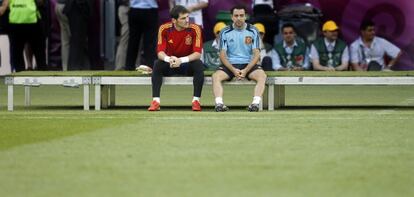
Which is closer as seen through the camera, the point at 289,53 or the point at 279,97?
the point at 279,97

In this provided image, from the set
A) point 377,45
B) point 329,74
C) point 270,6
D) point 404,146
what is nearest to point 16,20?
point 270,6

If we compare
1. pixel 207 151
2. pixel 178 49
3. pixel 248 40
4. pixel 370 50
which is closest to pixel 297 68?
pixel 370 50

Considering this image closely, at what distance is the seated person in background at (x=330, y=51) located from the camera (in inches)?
850

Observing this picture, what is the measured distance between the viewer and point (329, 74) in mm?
16391

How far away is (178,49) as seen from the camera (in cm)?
1652

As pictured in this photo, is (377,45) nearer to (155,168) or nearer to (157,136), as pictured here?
(157,136)

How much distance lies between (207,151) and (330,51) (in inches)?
443

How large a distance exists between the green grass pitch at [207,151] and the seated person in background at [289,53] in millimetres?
4362

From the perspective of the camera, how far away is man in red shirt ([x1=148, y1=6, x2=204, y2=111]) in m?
16.3

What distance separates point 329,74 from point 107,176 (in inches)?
303

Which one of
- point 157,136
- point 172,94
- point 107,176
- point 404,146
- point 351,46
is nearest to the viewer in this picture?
point 107,176

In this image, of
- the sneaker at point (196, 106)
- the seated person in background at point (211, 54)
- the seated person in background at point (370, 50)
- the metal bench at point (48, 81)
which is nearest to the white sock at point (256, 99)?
the sneaker at point (196, 106)

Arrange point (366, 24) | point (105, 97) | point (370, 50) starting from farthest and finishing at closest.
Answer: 1. point (370, 50)
2. point (366, 24)
3. point (105, 97)

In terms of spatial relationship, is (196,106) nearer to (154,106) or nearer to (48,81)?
(154,106)
